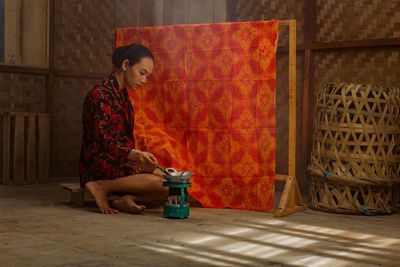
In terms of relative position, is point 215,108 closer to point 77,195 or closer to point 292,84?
point 292,84

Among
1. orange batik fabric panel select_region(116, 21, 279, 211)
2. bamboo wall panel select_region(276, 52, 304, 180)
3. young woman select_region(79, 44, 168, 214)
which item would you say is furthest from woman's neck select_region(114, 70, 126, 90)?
bamboo wall panel select_region(276, 52, 304, 180)

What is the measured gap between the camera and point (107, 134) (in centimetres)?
368

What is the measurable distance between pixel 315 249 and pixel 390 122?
1532 millimetres

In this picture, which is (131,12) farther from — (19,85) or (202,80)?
(202,80)

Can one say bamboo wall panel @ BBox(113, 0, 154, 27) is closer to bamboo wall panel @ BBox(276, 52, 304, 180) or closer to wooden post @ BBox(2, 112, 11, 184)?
wooden post @ BBox(2, 112, 11, 184)

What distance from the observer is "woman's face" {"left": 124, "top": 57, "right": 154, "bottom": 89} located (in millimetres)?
3770

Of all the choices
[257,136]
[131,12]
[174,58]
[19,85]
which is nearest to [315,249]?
[257,136]

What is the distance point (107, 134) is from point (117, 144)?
0.27 ft

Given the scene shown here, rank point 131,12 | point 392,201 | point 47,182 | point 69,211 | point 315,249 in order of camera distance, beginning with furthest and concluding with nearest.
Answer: point 131,12, point 47,182, point 392,201, point 69,211, point 315,249

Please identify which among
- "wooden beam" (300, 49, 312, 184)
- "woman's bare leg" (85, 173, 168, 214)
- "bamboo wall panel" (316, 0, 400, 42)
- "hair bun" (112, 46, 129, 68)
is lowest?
"woman's bare leg" (85, 173, 168, 214)

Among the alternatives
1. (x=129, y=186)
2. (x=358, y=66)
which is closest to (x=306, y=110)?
(x=358, y=66)

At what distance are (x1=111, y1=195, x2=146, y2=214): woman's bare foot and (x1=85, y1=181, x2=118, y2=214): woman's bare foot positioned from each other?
0.05m

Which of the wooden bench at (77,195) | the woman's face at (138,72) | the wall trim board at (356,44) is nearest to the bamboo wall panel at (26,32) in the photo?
the wooden bench at (77,195)

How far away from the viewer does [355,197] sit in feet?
12.7
